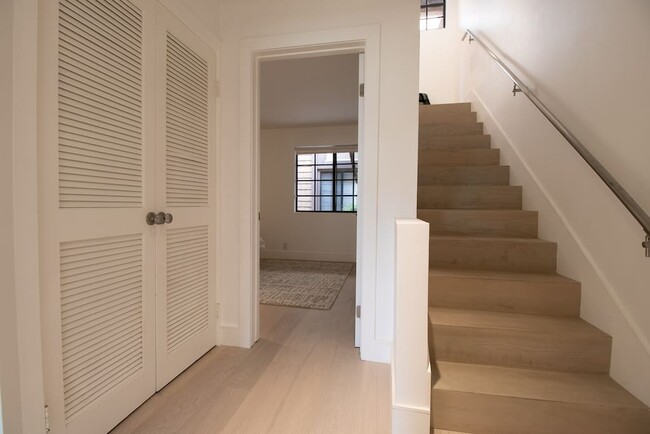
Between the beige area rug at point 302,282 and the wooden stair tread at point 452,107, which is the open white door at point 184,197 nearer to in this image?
the beige area rug at point 302,282

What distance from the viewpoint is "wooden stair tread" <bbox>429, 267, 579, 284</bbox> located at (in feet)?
5.14

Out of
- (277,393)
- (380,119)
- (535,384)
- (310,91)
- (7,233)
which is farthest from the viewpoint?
(310,91)

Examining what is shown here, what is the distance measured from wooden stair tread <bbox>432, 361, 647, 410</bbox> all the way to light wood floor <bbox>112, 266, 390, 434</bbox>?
0.38 m

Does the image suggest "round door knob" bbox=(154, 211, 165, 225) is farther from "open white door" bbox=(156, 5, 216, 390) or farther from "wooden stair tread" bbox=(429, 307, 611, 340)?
"wooden stair tread" bbox=(429, 307, 611, 340)

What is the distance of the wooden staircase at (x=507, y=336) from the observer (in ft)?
3.76

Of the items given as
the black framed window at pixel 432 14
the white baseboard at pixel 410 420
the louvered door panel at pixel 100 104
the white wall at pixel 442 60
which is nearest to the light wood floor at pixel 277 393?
the white baseboard at pixel 410 420

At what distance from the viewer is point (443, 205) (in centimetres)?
235

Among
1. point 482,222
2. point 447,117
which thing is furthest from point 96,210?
point 447,117

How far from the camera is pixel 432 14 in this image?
4367 mm

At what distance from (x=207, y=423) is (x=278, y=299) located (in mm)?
1719

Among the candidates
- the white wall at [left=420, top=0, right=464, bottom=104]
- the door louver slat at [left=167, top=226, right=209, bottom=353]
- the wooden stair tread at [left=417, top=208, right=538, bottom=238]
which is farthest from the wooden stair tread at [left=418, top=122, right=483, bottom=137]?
the door louver slat at [left=167, top=226, right=209, bottom=353]

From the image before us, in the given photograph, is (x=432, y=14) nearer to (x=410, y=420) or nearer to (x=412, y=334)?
(x=412, y=334)

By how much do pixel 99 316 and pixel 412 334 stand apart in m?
1.27

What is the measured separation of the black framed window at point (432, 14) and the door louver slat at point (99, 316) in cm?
494
